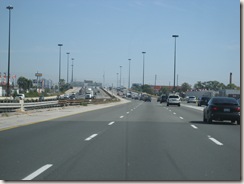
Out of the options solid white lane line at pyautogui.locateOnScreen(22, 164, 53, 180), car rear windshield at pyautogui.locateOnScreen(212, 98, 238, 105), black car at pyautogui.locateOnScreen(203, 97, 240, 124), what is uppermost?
car rear windshield at pyautogui.locateOnScreen(212, 98, 238, 105)

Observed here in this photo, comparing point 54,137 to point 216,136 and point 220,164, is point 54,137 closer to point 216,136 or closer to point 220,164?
point 216,136

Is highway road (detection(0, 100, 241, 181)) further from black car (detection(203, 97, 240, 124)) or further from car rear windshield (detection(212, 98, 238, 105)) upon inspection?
car rear windshield (detection(212, 98, 238, 105))

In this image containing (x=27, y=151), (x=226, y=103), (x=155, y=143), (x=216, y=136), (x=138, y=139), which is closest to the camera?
(x=27, y=151)

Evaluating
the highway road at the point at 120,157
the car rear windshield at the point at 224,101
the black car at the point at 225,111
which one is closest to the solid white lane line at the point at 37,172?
the highway road at the point at 120,157

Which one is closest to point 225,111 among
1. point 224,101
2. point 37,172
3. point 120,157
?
point 224,101

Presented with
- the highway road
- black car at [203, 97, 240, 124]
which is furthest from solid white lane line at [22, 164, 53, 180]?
black car at [203, 97, 240, 124]

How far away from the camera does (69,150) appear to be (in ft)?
40.9

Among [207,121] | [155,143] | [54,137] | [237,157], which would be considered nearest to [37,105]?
[207,121]

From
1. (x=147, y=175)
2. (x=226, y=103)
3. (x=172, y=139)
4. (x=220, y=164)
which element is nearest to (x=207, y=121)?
(x=226, y=103)

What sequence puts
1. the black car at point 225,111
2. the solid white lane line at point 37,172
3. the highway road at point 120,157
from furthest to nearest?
the black car at point 225,111
the highway road at point 120,157
the solid white lane line at point 37,172

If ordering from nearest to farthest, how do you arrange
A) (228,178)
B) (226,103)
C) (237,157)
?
(228,178) < (237,157) < (226,103)

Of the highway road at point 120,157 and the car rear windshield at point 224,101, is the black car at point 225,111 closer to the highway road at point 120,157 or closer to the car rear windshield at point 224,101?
the car rear windshield at point 224,101

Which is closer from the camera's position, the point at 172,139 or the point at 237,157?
the point at 237,157

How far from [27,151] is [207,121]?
1534 centimetres
